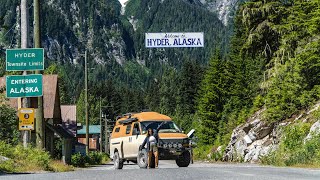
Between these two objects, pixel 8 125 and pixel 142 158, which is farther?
pixel 8 125

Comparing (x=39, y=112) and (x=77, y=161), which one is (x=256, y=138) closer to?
(x=77, y=161)

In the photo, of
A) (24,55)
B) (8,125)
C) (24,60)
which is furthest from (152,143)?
(8,125)

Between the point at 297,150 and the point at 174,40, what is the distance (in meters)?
8.78

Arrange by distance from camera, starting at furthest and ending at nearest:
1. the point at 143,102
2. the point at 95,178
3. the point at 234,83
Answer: the point at 143,102
the point at 234,83
the point at 95,178

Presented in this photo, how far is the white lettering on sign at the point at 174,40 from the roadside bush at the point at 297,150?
7.43 metres

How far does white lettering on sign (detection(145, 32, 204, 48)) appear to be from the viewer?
31.9 metres

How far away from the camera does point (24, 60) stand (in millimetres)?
22266

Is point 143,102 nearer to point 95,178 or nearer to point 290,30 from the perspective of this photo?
point 290,30

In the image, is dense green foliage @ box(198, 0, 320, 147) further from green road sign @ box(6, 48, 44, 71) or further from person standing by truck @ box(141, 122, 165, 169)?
green road sign @ box(6, 48, 44, 71)

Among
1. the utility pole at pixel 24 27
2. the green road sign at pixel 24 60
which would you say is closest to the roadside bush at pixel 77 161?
the utility pole at pixel 24 27

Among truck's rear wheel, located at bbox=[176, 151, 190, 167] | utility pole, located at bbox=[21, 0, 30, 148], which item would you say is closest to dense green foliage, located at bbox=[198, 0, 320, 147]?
truck's rear wheel, located at bbox=[176, 151, 190, 167]

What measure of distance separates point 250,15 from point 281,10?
2537 mm

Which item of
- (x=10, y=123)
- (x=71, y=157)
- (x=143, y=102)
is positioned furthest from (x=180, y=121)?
(x=10, y=123)

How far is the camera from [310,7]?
44000 mm
